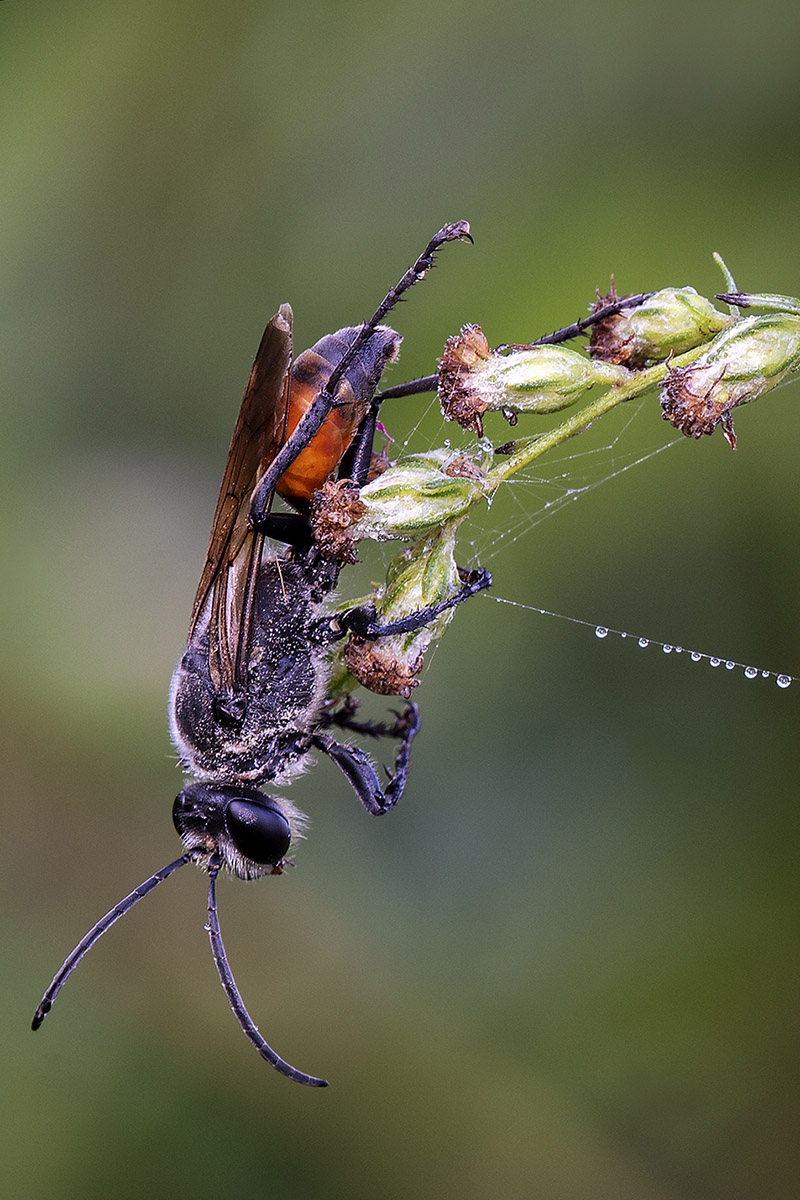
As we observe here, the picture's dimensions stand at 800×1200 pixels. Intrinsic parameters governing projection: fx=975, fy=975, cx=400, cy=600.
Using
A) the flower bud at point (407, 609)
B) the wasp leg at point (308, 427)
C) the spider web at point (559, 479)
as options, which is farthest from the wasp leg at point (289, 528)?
the spider web at point (559, 479)

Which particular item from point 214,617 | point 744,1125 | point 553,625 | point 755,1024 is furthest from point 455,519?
point 744,1125

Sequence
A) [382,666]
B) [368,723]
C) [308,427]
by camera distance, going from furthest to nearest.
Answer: [368,723], [308,427], [382,666]

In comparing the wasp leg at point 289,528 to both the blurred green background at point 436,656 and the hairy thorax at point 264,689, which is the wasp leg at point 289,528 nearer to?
the hairy thorax at point 264,689

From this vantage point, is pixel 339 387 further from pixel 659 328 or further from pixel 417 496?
pixel 659 328

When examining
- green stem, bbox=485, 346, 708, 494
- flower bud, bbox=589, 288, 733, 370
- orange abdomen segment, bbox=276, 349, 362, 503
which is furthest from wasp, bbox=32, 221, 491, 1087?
flower bud, bbox=589, 288, 733, 370

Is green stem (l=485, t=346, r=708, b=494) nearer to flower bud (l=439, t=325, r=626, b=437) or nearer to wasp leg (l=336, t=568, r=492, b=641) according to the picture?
flower bud (l=439, t=325, r=626, b=437)

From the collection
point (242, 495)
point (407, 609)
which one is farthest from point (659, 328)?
point (242, 495)
